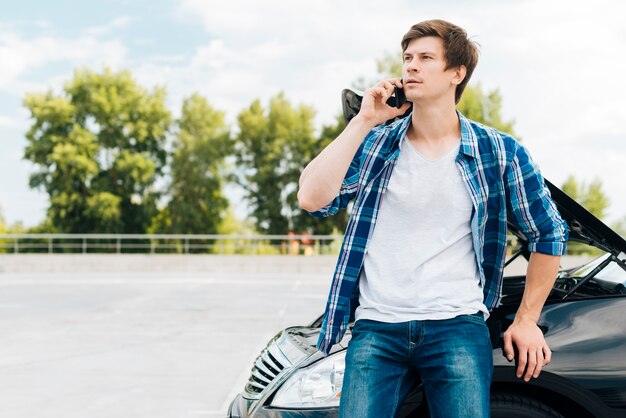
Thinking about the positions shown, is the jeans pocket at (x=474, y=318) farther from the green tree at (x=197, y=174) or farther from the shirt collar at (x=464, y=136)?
the green tree at (x=197, y=174)

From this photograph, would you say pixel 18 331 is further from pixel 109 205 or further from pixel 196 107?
pixel 196 107

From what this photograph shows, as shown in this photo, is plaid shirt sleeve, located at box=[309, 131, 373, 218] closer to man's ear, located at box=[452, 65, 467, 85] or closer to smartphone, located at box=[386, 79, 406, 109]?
smartphone, located at box=[386, 79, 406, 109]

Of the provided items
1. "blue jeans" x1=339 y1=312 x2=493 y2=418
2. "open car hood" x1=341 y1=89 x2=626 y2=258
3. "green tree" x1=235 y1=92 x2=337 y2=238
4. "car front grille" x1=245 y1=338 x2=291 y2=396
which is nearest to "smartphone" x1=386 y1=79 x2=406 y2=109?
"open car hood" x1=341 y1=89 x2=626 y2=258

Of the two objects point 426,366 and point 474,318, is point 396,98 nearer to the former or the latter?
point 474,318

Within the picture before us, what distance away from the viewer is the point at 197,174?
47531 millimetres

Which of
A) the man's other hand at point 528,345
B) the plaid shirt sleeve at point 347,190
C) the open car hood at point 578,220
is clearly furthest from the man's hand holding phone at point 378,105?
the man's other hand at point 528,345

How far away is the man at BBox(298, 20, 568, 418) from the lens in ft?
6.67

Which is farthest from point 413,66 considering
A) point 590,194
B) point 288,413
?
point 590,194

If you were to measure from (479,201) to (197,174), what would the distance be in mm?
46191

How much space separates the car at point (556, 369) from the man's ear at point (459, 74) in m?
0.36

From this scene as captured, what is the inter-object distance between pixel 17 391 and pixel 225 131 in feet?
144

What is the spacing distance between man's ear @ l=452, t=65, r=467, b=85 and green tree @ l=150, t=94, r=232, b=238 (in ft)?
148

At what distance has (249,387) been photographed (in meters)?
2.95

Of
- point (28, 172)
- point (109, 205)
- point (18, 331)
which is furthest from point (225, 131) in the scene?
point (18, 331)
